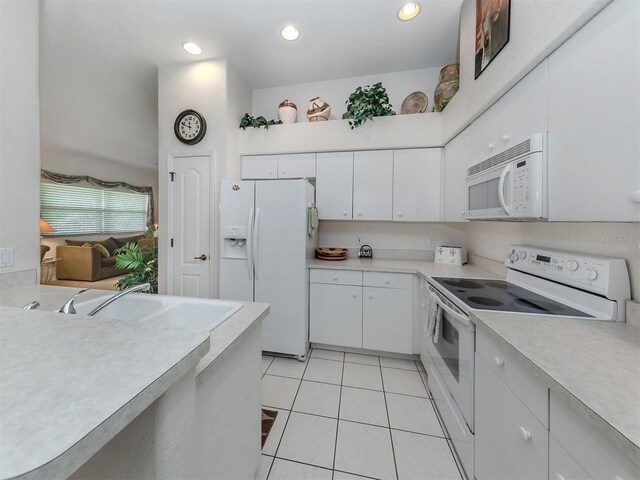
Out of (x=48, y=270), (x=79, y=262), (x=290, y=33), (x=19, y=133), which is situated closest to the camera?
(x=19, y=133)

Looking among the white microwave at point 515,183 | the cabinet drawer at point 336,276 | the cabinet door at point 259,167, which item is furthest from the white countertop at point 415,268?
the cabinet door at point 259,167

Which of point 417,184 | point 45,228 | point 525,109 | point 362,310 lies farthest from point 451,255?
point 45,228

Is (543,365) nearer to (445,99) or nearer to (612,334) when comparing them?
(612,334)

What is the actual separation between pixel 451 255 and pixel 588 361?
1871 millimetres

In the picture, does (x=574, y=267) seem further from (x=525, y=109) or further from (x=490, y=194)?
(x=525, y=109)

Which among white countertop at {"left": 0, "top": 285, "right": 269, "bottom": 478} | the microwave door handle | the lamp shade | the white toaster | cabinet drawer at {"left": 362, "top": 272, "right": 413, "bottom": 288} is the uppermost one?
the microwave door handle

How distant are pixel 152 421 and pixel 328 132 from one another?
8.84 ft

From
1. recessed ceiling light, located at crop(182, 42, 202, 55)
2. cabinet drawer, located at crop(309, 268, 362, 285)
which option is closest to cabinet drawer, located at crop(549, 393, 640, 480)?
cabinet drawer, located at crop(309, 268, 362, 285)

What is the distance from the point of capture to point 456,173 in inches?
88.7

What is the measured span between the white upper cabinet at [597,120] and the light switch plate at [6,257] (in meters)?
2.92

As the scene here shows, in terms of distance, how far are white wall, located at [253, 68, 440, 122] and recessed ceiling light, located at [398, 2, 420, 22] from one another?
0.79 metres

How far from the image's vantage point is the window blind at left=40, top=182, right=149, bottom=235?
4.48 metres

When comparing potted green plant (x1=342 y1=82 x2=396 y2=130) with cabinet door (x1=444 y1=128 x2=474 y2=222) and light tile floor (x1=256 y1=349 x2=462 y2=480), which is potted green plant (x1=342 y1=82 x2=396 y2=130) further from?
light tile floor (x1=256 y1=349 x2=462 y2=480)

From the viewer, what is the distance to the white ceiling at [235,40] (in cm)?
196
